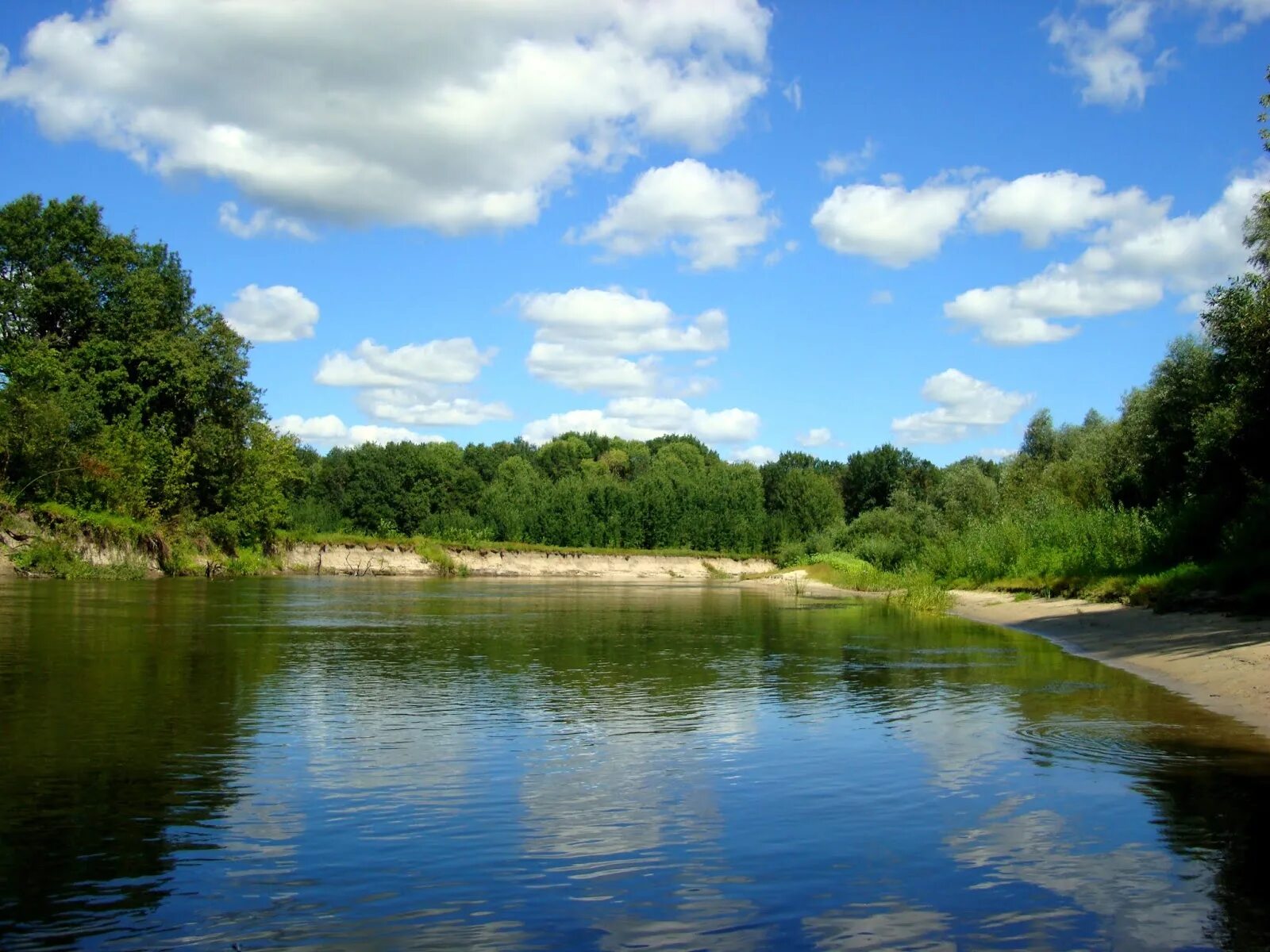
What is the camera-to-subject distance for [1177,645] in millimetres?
19625

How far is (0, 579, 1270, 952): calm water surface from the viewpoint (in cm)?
631

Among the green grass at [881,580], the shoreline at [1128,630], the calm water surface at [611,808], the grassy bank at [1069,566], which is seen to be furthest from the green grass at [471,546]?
the calm water surface at [611,808]

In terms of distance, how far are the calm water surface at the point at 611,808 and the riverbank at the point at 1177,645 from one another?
76 cm

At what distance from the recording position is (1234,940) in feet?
20.0

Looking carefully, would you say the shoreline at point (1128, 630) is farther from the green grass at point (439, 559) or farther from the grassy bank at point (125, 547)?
the green grass at point (439, 559)

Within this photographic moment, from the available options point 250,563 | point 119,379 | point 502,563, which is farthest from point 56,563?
point 502,563

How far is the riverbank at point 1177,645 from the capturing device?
A: 14.4 meters

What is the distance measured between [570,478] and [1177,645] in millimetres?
92515

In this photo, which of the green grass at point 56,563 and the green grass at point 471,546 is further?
the green grass at point 471,546

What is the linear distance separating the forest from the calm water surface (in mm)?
12353

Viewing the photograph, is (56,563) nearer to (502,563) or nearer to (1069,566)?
(502,563)

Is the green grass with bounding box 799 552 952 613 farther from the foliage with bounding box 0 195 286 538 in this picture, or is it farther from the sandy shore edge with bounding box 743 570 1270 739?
the foliage with bounding box 0 195 286 538

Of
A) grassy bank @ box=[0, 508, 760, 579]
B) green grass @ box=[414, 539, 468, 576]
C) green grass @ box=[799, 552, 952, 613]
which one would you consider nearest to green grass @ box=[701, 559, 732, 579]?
green grass @ box=[799, 552, 952, 613]

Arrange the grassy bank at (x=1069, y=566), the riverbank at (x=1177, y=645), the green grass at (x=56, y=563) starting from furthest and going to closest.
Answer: the green grass at (x=56, y=563) → the grassy bank at (x=1069, y=566) → the riverbank at (x=1177, y=645)
